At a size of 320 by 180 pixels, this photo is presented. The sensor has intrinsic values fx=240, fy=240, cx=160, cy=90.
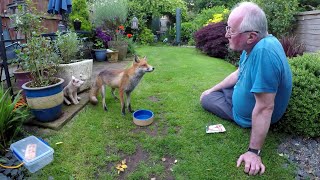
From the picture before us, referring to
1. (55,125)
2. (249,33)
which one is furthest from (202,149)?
(55,125)

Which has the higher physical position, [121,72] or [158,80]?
[121,72]

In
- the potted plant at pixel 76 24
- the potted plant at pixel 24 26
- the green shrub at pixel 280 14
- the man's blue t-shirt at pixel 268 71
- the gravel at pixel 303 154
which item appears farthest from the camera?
the green shrub at pixel 280 14

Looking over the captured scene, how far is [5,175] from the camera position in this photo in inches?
83.2

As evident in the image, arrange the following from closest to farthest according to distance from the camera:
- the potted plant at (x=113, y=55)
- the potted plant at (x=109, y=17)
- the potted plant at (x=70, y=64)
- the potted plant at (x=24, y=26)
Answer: the potted plant at (x=24, y=26), the potted plant at (x=70, y=64), the potted plant at (x=113, y=55), the potted plant at (x=109, y=17)

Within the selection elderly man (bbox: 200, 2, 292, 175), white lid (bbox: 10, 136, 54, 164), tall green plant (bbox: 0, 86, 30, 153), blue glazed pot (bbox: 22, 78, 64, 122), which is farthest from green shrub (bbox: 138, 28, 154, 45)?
elderly man (bbox: 200, 2, 292, 175)

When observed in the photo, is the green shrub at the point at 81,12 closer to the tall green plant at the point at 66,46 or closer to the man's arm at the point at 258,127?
the tall green plant at the point at 66,46

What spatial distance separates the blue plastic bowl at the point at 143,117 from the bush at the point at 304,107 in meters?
1.63

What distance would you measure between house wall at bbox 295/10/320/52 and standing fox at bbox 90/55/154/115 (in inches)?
241

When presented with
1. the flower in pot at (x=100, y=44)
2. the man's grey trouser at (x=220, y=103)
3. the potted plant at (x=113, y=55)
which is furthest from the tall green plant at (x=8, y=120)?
the flower in pot at (x=100, y=44)

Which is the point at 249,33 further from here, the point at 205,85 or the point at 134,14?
the point at 134,14

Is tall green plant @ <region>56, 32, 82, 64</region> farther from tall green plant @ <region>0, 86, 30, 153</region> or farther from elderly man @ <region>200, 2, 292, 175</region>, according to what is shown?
elderly man @ <region>200, 2, 292, 175</region>

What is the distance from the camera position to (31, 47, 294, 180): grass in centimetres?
232

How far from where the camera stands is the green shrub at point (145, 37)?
12962 millimetres

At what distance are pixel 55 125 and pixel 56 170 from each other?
862mm
